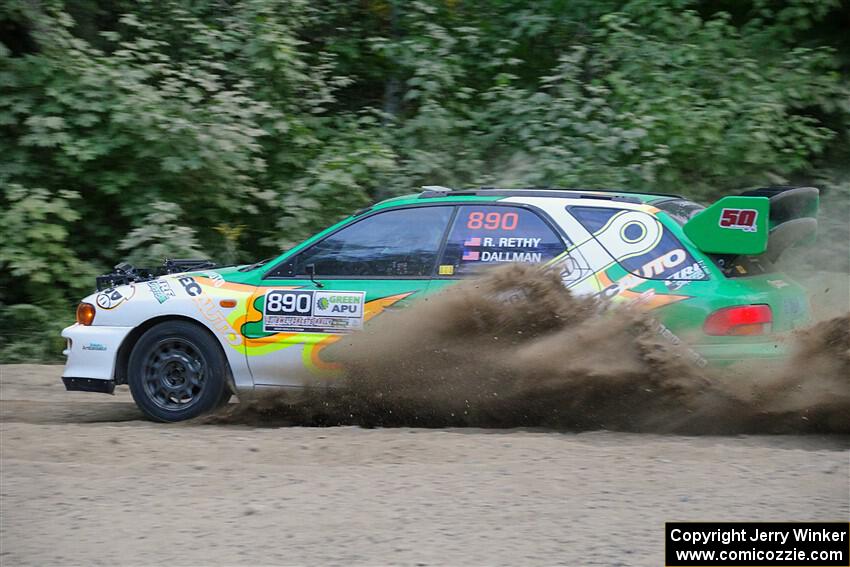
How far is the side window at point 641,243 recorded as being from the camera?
6.34m

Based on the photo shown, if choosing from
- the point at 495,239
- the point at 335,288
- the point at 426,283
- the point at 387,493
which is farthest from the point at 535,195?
the point at 387,493

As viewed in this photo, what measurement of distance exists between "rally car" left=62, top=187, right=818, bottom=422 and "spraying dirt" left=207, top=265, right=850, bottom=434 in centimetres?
14

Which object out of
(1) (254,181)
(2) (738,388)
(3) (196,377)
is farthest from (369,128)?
(2) (738,388)

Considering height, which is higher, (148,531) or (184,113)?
(184,113)

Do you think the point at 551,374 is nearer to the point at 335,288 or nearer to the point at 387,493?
the point at 335,288

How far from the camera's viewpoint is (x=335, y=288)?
6.86 meters

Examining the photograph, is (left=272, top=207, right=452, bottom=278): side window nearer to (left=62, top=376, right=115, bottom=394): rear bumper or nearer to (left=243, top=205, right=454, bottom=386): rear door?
(left=243, top=205, right=454, bottom=386): rear door

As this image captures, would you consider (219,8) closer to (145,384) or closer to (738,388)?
(145,384)

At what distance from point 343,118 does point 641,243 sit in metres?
6.49

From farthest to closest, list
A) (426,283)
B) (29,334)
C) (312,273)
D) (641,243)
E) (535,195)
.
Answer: (29,334), (312,273), (535,195), (426,283), (641,243)

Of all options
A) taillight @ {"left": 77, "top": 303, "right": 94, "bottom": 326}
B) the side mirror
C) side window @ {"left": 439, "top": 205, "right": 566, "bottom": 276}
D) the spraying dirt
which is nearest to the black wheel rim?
taillight @ {"left": 77, "top": 303, "right": 94, "bottom": 326}

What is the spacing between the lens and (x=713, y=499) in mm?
4895

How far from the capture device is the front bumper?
23.5 ft

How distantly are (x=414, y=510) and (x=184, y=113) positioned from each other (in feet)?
23.6
